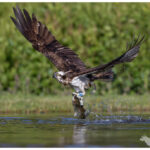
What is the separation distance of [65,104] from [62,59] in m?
1.91

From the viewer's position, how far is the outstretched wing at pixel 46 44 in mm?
9586

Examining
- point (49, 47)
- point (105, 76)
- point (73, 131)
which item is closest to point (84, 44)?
point (49, 47)

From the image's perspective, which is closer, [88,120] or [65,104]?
[88,120]

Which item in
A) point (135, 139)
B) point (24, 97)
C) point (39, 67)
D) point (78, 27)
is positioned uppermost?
point (78, 27)

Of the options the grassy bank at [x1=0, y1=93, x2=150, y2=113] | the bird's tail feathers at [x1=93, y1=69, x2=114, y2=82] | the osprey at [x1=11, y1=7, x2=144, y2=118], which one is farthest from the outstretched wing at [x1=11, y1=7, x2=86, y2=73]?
the grassy bank at [x1=0, y1=93, x2=150, y2=113]

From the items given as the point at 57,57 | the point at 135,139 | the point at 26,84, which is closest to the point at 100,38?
the point at 26,84

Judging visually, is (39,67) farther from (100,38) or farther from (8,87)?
(100,38)

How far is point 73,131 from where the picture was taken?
296 inches

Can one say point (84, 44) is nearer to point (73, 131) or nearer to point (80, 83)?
point (80, 83)

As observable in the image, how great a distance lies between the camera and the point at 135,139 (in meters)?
6.46

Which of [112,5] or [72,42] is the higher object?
[112,5]

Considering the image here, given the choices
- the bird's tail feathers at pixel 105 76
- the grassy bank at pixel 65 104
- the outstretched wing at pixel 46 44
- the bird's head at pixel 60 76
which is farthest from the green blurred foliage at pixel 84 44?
the bird's tail feathers at pixel 105 76

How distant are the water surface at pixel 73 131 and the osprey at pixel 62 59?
22.4 inches

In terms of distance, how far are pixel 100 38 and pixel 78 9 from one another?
4.08 ft
